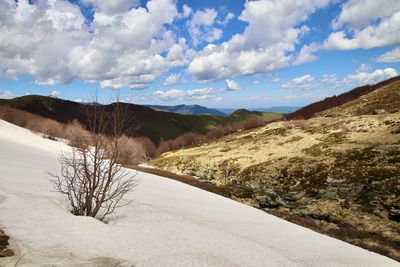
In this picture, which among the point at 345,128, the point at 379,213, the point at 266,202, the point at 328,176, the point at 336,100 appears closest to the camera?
the point at 379,213

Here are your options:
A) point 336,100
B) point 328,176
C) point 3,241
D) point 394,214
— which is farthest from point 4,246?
point 336,100

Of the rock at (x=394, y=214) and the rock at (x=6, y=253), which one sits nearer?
the rock at (x=6, y=253)

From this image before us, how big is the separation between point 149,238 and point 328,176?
118ft

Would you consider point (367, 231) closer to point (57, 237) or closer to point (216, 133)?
point (57, 237)

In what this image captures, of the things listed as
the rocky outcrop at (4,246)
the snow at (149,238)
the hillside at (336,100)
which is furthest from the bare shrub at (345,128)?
the rocky outcrop at (4,246)

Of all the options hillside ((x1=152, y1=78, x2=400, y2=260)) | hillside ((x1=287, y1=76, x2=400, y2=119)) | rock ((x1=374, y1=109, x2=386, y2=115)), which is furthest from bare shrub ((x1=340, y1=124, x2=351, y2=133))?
hillside ((x1=287, y1=76, x2=400, y2=119))

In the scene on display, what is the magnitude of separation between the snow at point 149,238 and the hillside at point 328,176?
8.34m

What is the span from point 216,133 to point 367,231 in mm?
139533

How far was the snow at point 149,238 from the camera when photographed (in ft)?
45.1

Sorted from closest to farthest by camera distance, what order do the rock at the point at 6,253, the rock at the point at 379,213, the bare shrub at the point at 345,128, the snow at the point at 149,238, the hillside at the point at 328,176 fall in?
the rock at the point at 6,253, the snow at the point at 149,238, the hillside at the point at 328,176, the rock at the point at 379,213, the bare shrub at the point at 345,128

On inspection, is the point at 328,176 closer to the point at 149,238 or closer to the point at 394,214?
the point at 394,214

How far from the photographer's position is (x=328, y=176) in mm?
47062

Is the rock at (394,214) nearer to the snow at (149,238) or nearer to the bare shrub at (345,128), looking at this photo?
the snow at (149,238)

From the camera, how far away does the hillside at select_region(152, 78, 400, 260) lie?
34.2 m
